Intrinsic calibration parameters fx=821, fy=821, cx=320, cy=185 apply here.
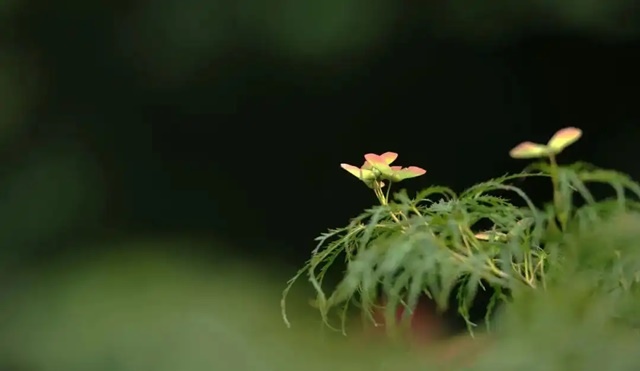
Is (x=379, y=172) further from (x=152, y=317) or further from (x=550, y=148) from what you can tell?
(x=152, y=317)

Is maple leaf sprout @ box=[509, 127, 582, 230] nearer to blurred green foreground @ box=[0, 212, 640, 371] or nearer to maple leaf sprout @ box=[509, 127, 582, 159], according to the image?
maple leaf sprout @ box=[509, 127, 582, 159]

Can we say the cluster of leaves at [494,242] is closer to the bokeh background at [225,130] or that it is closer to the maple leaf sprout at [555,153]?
the maple leaf sprout at [555,153]

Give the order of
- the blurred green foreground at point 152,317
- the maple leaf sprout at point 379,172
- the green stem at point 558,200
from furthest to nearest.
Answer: the blurred green foreground at point 152,317 < the maple leaf sprout at point 379,172 < the green stem at point 558,200

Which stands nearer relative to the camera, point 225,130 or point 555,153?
point 555,153

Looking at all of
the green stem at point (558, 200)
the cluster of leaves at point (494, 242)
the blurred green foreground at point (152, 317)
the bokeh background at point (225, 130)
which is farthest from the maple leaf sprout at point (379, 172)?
the bokeh background at point (225, 130)

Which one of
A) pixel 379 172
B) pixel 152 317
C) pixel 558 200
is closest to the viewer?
pixel 558 200

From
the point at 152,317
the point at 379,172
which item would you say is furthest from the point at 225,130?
the point at 379,172

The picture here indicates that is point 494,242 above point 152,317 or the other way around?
the other way around

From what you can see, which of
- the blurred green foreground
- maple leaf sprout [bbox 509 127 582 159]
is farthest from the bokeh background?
maple leaf sprout [bbox 509 127 582 159]

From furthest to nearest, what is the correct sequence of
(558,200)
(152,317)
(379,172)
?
(152,317), (379,172), (558,200)
